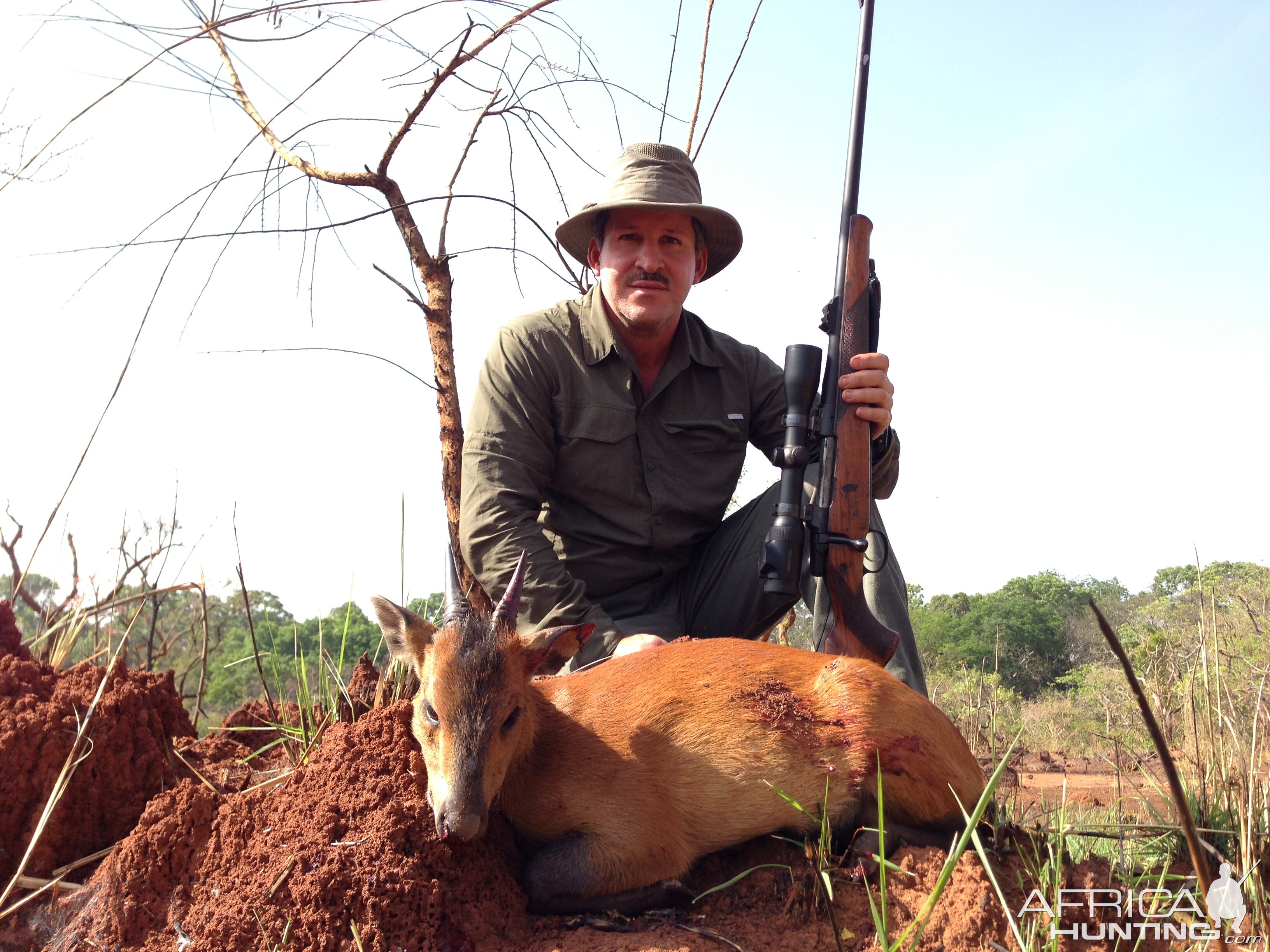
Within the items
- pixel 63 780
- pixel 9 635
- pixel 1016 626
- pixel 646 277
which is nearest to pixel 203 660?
pixel 9 635

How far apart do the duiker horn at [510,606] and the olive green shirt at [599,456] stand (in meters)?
1.37

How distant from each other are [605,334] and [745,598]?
1.93m

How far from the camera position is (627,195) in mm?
5383

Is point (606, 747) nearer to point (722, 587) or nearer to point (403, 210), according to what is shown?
point (722, 587)

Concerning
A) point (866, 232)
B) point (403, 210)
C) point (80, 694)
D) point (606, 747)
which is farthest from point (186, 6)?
point (606, 747)

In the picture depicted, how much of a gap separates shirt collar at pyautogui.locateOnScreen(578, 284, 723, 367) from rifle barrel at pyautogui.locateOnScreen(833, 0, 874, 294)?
1193 millimetres

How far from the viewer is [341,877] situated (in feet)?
9.82

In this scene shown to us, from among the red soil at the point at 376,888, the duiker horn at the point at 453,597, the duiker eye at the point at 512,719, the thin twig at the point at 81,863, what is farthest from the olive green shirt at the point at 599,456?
the thin twig at the point at 81,863

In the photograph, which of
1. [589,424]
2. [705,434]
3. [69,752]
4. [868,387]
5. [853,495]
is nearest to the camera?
[69,752]

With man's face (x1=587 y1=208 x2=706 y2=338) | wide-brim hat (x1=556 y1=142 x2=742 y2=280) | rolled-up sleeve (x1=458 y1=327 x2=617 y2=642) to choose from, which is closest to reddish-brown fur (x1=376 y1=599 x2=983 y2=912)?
rolled-up sleeve (x1=458 y1=327 x2=617 y2=642)

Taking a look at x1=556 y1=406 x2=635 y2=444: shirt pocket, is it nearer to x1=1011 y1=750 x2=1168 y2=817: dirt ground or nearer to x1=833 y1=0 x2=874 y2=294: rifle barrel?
x1=833 y1=0 x2=874 y2=294: rifle barrel

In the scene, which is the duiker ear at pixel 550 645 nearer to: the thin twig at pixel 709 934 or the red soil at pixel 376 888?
the red soil at pixel 376 888

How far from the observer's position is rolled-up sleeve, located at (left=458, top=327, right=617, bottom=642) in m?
4.90

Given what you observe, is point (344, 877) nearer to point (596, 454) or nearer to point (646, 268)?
point (596, 454)
